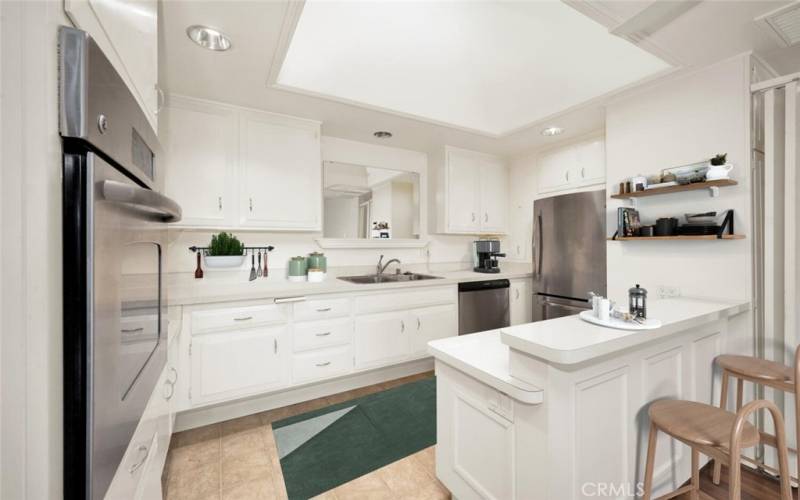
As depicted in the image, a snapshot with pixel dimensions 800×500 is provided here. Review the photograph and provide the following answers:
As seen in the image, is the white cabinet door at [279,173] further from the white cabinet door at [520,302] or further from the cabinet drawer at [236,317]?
the white cabinet door at [520,302]

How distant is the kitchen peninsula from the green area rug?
0.55 m

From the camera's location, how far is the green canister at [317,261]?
9.39 ft

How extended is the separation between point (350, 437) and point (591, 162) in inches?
129

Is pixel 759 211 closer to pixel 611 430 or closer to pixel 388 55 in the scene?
pixel 611 430

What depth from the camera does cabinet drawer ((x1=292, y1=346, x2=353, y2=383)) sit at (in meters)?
2.37

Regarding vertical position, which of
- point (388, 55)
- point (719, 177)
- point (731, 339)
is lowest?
point (731, 339)

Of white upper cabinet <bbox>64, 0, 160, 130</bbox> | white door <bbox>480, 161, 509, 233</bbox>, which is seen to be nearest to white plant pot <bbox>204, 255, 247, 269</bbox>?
white upper cabinet <bbox>64, 0, 160, 130</bbox>

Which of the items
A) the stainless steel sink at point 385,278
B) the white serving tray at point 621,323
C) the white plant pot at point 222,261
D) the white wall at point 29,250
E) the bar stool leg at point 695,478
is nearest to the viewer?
the white wall at point 29,250

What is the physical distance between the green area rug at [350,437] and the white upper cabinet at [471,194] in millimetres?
1954

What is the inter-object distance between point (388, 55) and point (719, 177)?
2.45 meters

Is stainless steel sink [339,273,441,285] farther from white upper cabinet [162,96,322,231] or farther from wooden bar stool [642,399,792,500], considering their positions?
wooden bar stool [642,399,792,500]

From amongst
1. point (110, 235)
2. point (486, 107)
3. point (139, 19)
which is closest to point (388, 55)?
point (486, 107)

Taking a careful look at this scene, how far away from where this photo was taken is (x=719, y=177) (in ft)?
6.17

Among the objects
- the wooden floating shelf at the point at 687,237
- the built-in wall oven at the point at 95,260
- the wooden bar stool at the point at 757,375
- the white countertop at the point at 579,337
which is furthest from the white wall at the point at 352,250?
the wooden bar stool at the point at 757,375
